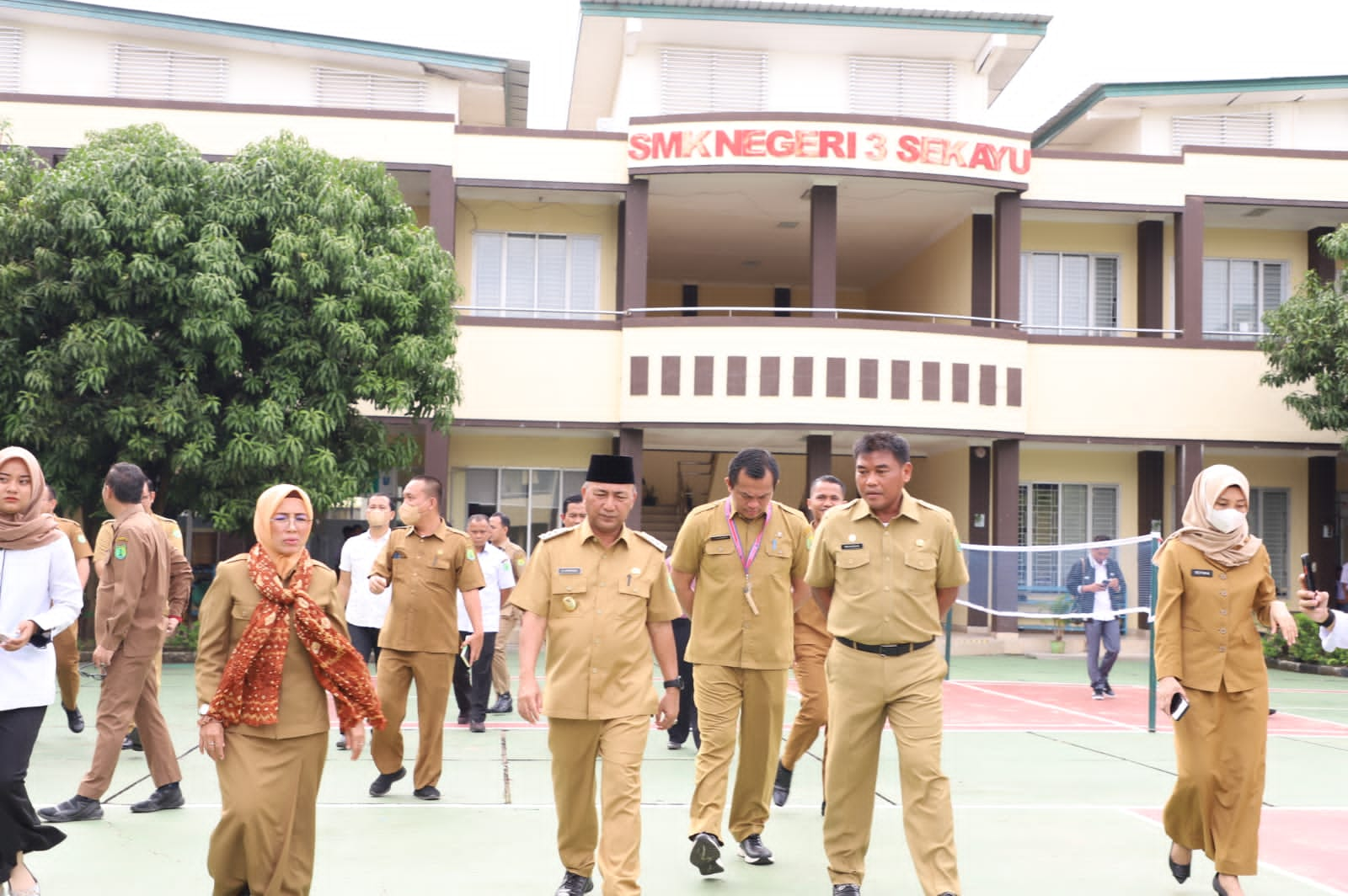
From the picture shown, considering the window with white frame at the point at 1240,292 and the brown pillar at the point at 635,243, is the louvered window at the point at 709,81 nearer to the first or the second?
the brown pillar at the point at 635,243

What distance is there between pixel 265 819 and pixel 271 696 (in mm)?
475

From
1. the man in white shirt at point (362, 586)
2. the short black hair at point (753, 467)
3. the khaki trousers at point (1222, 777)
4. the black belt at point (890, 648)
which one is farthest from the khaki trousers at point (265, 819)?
the man in white shirt at point (362, 586)

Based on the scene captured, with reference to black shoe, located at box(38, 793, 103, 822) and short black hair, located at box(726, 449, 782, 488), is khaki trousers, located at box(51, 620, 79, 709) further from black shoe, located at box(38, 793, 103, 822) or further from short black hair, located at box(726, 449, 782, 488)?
short black hair, located at box(726, 449, 782, 488)

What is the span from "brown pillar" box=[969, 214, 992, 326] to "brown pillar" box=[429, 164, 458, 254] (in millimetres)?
9384

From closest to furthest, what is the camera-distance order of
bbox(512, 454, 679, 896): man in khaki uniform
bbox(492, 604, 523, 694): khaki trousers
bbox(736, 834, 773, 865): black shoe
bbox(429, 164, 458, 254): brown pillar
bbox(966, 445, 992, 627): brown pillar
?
bbox(512, 454, 679, 896): man in khaki uniform
bbox(736, 834, 773, 865): black shoe
bbox(492, 604, 523, 694): khaki trousers
bbox(429, 164, 458, 254): brown pillar
bbox(966, 445, 992, 627): brown pillar

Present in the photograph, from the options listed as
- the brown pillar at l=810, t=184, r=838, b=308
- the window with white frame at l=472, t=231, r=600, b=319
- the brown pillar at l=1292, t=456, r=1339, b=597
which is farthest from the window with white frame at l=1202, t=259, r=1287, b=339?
the window with white frame at l=472, t=231, r=600, b=319

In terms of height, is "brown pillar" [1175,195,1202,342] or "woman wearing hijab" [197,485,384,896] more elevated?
"brown pillar" [1175,195,1202,342]

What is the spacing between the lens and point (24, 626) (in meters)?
5.87

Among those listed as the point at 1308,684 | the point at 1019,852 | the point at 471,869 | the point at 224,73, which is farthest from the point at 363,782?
the point at 224,73

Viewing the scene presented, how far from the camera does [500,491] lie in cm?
2505

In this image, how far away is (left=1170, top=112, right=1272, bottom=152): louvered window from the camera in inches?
1040

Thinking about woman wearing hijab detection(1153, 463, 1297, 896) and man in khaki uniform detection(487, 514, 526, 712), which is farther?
man in khaki uniform detection(487, 514, 526, 712)

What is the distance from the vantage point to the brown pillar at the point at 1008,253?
2362 cm

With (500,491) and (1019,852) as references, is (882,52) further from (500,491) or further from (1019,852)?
(1019,852)
